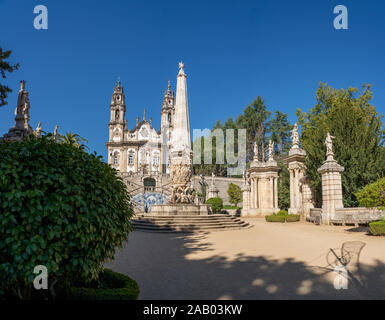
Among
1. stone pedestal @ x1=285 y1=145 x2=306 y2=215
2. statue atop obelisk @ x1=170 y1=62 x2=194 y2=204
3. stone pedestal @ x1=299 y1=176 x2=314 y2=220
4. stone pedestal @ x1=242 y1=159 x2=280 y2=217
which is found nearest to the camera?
statue atop obelisk @ x1=170 y1=62 x2=194 y2=204

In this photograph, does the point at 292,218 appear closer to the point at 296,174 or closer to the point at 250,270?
the point at 296,174

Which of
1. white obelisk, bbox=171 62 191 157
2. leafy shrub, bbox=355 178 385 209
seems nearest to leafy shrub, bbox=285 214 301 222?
leafy shrub, bbox=355 178 385 209

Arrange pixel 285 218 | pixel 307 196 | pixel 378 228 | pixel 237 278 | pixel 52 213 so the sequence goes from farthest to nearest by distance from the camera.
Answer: pixel 307 196 < pixel 285 218 < pixel 378 228 < pixel 237 278 < pixel 52 213

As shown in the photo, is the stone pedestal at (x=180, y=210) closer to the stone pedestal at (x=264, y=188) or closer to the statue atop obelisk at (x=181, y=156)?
the statue atop obelisk at (x=181, y=156)

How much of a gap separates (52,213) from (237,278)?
3997mm

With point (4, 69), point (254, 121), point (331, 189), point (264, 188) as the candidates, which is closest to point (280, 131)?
point (254, 121)

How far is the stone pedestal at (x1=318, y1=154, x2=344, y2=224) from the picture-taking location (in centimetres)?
1672

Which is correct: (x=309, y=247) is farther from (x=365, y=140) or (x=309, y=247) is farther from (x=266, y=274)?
(x=365, y=140)

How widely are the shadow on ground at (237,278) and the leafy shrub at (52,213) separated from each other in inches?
67.8

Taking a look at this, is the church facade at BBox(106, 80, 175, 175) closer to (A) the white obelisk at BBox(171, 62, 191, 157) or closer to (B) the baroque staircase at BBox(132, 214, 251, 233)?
(A) the white obelisk at BBox(171, 62, 191, 157)

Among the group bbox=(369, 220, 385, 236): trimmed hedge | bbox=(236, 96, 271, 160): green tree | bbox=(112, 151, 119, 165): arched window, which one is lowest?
bbox=(369, 220, 385, 236): trimmed hedge

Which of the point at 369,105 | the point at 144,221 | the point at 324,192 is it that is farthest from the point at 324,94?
the point at 144,221

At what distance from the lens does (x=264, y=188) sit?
28.0 metres
